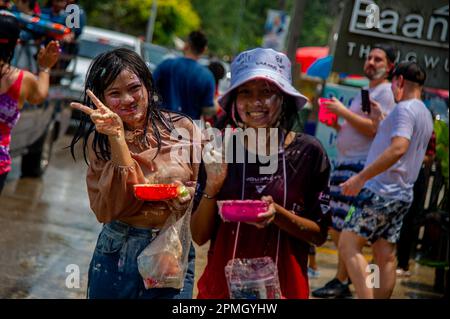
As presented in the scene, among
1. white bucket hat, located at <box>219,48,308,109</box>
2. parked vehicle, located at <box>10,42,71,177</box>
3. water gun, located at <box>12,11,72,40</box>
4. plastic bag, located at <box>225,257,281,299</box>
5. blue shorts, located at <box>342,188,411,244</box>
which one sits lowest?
parked vehicle, located at <box>10,42,71,177</box>

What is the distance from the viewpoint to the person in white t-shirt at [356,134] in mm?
6688

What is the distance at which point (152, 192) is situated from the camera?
323 centimetres

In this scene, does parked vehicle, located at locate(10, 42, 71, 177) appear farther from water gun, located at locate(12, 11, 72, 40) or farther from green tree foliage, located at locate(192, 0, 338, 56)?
green tree foliage, located at locate(192, 0, 338, 56)

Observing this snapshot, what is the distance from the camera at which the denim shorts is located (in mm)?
3379

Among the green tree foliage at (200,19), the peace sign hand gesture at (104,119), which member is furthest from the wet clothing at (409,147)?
the green tree foliage at (200,19)

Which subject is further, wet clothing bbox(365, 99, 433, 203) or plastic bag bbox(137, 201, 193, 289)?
wet clothing bbox(365, 99, 433, 203)

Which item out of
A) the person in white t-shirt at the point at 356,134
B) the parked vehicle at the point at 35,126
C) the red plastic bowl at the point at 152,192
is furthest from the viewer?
the parked vehicle at the point at 35,126

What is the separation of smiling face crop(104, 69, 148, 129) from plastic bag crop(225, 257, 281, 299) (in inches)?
29.7

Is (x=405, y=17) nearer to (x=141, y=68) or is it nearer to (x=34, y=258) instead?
(x=34, y=258)

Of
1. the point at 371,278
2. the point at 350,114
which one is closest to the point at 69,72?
the point at 350,114

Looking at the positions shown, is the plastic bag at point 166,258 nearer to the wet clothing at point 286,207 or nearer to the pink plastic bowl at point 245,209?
the pink plastic bowl at point 245,209

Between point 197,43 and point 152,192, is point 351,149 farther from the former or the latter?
point 152,192

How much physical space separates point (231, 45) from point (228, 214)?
1730 inches

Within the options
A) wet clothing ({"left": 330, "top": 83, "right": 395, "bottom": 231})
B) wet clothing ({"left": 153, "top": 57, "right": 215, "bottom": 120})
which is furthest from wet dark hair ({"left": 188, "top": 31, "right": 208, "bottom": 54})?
wet clothing ({"left": 330, "top": 83, "right": 395, "bottom": 231})
